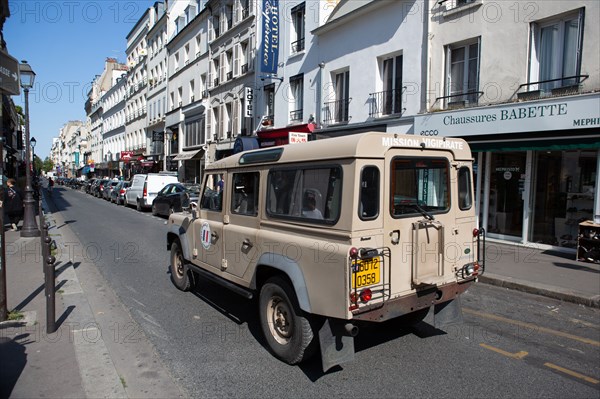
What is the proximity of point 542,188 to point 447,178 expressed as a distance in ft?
25.1

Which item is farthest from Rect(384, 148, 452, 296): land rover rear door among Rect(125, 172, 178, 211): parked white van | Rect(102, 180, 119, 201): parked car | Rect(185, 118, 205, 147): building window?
Rect(185, 118, 205, 147): building window

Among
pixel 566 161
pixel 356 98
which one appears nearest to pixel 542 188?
pixel 566 161

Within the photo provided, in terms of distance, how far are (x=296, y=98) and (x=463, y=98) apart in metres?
9.06

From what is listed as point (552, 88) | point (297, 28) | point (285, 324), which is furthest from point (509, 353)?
point (297, 28)

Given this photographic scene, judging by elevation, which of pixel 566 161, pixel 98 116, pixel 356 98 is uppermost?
pixel 98 116

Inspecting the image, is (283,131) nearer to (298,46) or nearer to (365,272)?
(298,46)

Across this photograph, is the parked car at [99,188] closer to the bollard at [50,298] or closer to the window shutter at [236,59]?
the window shutter at [236,59]

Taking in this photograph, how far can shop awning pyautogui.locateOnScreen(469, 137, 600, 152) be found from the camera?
30.1 feet

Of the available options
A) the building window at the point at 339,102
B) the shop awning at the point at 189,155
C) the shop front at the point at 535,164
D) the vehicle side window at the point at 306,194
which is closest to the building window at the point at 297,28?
the building window at the point at 339,102

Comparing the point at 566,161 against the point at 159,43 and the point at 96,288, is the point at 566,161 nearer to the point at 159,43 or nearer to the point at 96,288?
the point at 96,288

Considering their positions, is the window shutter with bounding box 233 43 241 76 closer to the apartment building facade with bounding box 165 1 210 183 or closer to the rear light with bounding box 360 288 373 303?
the apartment building facade with bounding box 165 1 210 183

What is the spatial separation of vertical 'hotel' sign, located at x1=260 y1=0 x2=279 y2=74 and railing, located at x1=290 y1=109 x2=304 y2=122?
8.02ft

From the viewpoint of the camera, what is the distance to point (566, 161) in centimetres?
1023

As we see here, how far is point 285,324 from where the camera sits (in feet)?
14.2
